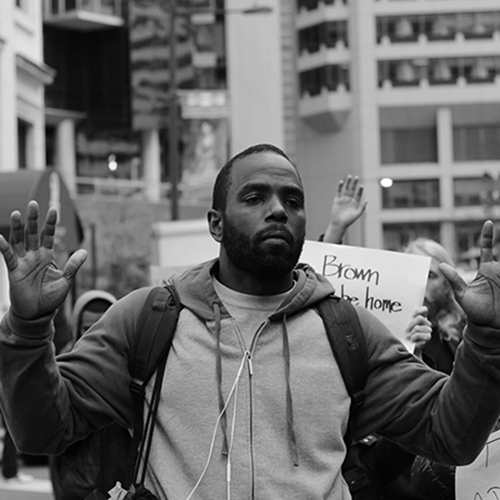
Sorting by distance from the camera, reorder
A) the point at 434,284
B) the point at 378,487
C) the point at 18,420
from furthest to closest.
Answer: the point at 434,284
the point at 378,487
the point at 18,420

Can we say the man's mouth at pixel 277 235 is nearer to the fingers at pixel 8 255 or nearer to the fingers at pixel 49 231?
the fingers at pixel 49 231

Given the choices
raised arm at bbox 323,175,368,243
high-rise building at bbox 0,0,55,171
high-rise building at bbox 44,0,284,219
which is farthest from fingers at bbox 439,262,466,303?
high-rise building at bbox 44,0,284,219

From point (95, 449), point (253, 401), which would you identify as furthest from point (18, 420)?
point (95, 449)

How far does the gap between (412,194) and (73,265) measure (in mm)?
71009

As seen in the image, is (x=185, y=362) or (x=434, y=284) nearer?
(x=185, y=362)

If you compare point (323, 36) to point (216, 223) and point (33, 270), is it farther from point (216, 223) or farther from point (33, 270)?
point (33, 270)

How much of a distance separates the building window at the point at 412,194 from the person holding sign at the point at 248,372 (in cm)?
6967

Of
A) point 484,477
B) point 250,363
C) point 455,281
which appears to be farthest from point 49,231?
point 484,477

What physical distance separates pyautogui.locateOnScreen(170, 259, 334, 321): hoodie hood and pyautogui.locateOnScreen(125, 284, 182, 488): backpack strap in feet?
0.26

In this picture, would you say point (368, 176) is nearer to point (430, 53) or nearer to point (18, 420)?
point (430, 53)

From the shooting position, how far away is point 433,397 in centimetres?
372

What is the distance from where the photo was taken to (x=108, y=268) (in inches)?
1806

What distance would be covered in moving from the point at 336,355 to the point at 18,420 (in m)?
0.90

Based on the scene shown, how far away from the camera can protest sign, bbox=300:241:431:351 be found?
5680 millimetres
